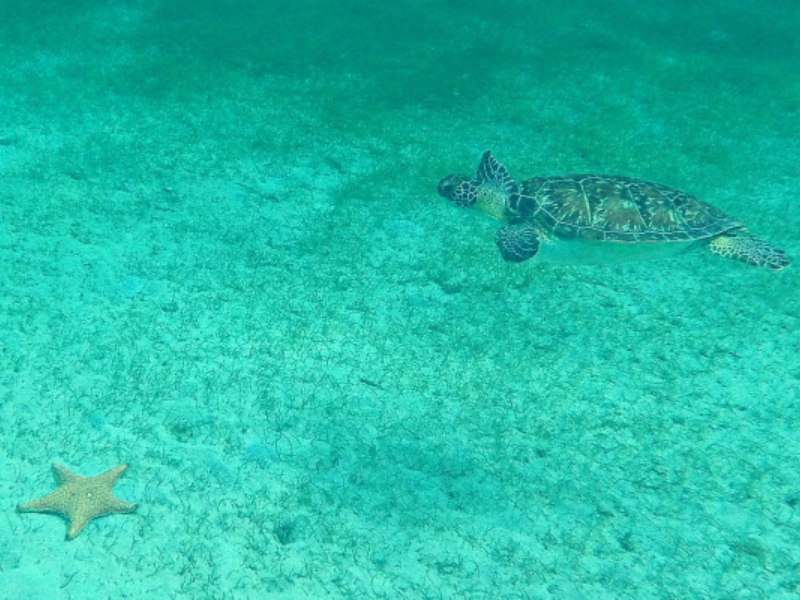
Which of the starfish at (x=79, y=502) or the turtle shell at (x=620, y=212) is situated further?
the turtle shell at (x=620, y=212)

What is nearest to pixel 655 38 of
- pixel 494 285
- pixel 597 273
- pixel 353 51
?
pixel 353 51

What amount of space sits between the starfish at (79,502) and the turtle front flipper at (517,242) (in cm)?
274

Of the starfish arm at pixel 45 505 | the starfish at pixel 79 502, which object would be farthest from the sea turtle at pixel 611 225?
the starfish arm at pixel 45 505

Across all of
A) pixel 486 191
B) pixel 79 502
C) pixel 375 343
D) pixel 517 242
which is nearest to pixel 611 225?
pixel 517 242

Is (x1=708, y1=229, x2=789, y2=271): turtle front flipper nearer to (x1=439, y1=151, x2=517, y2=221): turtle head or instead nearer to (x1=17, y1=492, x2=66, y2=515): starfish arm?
(x1=439, y1=151, x2=517, y2=221): turtle head

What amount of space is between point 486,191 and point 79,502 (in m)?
3.31

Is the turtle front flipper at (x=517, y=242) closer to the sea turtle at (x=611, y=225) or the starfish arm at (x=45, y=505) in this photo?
the sea turtle at (x=611, y=225)

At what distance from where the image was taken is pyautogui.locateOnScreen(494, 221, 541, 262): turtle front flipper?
3.79m

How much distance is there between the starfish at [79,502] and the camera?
7.84 ft

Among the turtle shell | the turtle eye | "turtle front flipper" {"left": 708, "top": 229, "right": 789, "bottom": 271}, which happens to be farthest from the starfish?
"turtle front flipper" {"left": 708, "top": 229, "right": 789, "bottom": 271}

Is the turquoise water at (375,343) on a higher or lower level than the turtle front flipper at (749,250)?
lower

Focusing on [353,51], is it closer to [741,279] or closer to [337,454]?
[741,279]

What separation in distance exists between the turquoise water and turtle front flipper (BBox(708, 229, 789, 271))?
0.33 ft

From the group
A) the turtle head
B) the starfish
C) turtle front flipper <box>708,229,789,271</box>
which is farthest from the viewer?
the turtle head
